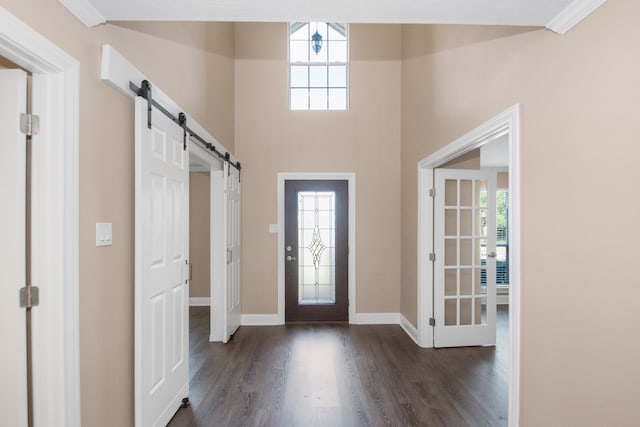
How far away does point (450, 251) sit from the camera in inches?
157

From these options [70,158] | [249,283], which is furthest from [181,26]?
[249,283]

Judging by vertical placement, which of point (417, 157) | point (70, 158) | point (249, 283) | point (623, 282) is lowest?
point (249, 283)

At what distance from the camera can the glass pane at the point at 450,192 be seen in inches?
158

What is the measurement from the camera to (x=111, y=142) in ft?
6.18

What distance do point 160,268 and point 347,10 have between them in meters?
1.84

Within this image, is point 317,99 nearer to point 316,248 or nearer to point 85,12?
point 316,248

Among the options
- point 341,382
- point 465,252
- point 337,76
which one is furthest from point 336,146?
point 341,382

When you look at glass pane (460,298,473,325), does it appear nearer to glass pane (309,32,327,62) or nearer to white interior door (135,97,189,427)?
white interior door (135,97,189,427)

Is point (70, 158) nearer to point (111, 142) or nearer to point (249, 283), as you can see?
point (111, 142)

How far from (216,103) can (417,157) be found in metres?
2.41

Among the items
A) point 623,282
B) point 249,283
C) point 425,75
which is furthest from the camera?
point 249,283

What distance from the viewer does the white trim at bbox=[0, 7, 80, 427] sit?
1.46m

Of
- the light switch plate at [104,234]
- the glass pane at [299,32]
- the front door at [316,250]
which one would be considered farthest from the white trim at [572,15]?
the glass pane at [299,32]

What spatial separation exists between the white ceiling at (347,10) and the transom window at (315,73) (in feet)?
11.0
